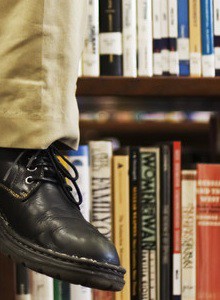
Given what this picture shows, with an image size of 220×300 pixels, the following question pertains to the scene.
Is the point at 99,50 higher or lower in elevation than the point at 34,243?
higher

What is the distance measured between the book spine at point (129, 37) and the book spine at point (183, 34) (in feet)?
0.26

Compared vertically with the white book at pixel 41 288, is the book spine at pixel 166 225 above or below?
above

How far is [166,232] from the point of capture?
1016 mm

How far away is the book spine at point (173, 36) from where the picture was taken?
1037 millimetres

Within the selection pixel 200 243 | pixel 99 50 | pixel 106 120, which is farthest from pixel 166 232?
pixel 106 120

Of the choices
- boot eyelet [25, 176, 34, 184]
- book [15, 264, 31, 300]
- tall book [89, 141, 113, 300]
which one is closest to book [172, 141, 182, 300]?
tall book [89, 141, 113, 300]

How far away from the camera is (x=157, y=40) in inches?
41.3

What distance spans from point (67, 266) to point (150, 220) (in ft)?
1.16

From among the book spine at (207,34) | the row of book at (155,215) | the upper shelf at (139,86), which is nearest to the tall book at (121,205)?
the row of book at (155,215)

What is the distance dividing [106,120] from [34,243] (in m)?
1.32

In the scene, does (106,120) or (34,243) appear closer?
(34,243)

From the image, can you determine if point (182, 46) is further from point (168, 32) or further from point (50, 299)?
point (50, 299)

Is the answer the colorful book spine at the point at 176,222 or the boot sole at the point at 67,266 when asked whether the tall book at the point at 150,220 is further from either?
the boot sole at the point at 67,266

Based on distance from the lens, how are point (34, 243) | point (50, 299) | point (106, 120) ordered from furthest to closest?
point (106, 120) < point (50, 299) < point (34, 243)
